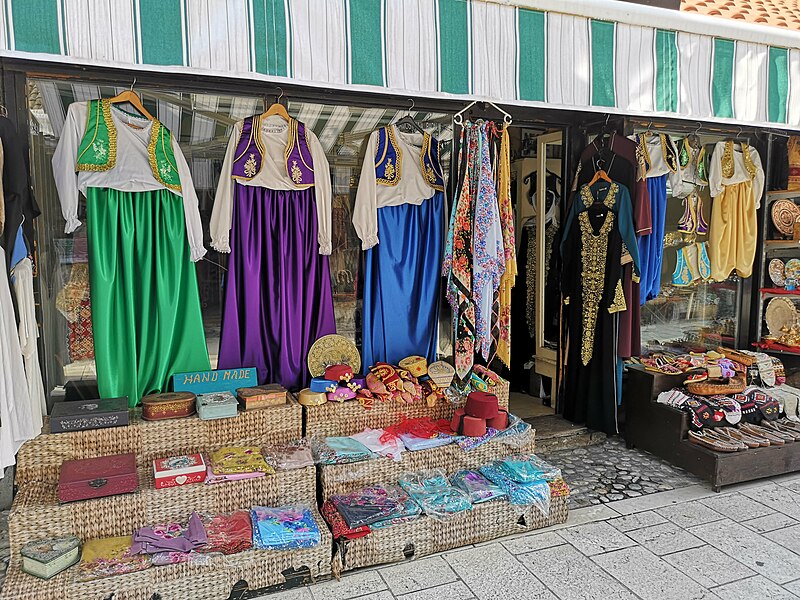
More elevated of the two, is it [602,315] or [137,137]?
[137,137]

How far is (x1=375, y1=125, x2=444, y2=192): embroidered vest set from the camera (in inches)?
148

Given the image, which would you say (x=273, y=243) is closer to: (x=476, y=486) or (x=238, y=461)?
(x=238, y=461)

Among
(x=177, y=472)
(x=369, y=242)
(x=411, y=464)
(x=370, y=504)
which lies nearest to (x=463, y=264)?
(x=369, y=242)

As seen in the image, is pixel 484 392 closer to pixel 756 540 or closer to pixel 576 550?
pixel 576 550

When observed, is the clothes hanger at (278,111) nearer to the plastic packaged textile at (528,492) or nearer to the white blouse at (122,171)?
the white blouse at (122,171)

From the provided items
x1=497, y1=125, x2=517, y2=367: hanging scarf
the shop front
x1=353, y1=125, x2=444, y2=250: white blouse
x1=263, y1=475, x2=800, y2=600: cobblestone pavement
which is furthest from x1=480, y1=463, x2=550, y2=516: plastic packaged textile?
x1=353, y1=125, x2=444, y2=250: white blouse

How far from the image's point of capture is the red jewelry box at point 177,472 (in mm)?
2826

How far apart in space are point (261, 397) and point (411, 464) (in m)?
0.91

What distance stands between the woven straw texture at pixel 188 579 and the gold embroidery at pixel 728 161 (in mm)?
4080

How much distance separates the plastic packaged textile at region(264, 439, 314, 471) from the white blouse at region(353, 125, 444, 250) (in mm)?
1253

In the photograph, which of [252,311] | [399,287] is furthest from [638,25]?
[252,311]

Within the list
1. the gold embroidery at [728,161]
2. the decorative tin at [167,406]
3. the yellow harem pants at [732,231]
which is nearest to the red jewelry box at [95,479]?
the decorative tin at [167,406]

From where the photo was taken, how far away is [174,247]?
3340mm

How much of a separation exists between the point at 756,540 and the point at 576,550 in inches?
39.2
